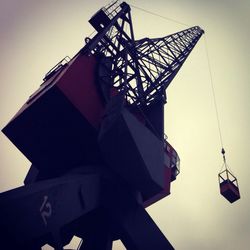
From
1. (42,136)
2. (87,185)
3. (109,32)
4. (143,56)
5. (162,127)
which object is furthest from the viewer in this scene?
(143,56)

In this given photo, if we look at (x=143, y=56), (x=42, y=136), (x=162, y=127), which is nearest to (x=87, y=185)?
(x=42, y=136)

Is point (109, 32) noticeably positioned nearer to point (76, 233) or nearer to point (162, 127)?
point (162, 127)

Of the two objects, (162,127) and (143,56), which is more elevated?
(143,56)

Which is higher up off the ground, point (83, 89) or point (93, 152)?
point (83, 89)

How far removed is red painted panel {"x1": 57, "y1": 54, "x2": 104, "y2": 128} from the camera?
15773mm

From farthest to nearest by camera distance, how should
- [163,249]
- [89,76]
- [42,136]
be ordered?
[89,76], [42,136], [163,249]

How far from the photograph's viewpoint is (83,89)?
16719 mm

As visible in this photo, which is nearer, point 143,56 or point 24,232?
point 24,232

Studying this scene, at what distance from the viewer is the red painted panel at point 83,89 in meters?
15.8

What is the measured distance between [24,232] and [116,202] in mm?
8078

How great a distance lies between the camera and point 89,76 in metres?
17.9

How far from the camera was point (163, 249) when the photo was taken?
15.6 m

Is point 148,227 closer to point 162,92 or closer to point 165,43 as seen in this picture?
point 162,92

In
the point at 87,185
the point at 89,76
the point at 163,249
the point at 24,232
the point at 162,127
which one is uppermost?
the point at 89,76
